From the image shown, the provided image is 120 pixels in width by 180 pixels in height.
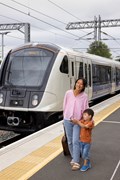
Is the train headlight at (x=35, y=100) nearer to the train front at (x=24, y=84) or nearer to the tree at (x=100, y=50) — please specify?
the train front at (x=24, y=84)

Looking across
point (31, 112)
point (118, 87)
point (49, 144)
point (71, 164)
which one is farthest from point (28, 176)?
point (118, 87)

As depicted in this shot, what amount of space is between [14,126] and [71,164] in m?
5.21

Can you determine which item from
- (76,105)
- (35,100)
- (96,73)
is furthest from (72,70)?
(76,105)

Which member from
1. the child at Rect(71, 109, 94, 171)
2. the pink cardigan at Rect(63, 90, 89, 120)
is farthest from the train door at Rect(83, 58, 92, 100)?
the child at Rect(71, 109, 94, 171)

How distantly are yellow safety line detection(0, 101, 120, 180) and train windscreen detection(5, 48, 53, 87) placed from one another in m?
3.93

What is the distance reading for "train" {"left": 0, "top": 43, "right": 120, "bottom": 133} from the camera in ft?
35.8

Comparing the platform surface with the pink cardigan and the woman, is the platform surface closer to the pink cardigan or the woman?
the woman

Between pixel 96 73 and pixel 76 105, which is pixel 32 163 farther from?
pixel 96 73

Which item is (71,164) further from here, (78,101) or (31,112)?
(31,112)

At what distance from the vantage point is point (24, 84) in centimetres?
1157

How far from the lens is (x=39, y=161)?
20.9 ft

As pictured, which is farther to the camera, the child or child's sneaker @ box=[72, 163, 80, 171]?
child's sneaker @ box=[72, 163, 80, 171]

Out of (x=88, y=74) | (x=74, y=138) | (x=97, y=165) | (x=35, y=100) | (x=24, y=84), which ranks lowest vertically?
A: (x=97, y=165)

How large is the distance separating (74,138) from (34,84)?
5737mm
